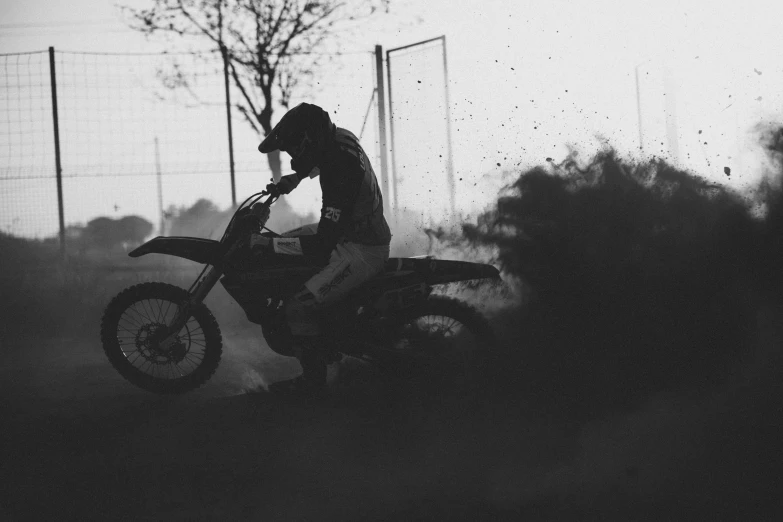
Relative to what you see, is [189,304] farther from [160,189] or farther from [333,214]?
[160,189]

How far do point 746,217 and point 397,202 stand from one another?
596 centimetres

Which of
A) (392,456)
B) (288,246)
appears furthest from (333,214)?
(392,456)

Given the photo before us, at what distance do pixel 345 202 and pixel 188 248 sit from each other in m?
1.26

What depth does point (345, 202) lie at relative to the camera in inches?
216

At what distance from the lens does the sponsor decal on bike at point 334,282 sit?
5602 millimetres

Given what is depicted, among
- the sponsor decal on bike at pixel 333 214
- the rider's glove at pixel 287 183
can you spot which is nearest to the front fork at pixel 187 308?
the rider's glove at pixel 287 183

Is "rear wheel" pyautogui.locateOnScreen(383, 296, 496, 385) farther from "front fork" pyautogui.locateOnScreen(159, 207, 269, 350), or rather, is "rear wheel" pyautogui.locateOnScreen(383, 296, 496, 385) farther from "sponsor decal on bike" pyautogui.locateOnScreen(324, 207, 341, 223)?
"front fork" pyautogui.locateOnScreen(159, 207, 269, 350)

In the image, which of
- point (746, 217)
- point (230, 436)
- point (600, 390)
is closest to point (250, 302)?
point (230, 436)

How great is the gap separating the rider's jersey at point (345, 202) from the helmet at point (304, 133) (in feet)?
0.28

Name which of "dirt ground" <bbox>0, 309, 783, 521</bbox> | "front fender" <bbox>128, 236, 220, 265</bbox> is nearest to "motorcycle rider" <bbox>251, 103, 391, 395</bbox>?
"front fender" <bbox>128, 236, 220, 265</bbox>

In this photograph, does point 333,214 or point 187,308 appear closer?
point 333,214

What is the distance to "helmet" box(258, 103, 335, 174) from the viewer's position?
5.52 meters

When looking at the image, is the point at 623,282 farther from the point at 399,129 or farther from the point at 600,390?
the point at 399,129

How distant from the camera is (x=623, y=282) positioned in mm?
6004
